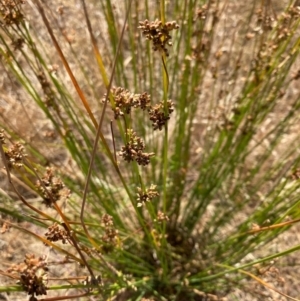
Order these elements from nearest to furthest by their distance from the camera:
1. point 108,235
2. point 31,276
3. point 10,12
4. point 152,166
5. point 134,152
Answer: point 31,276, point 134,152, point 10,12, point 108,235, point 152,166

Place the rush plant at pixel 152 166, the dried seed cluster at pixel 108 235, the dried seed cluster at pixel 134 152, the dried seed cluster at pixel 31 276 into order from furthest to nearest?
the dried seed cluster at pixel 108 235
the rush plant at pixel 152 166
the dried seed cluster at pixel 134 152
the dried seed cluster at pixel 31 276

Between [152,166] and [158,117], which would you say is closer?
[158,117]

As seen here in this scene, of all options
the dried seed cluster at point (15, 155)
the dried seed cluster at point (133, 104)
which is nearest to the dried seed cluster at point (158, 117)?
the dried seed cluster at point (133, 104)

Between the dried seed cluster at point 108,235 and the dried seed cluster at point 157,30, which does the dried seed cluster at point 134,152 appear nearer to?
the dried seed cluster at point 157,30

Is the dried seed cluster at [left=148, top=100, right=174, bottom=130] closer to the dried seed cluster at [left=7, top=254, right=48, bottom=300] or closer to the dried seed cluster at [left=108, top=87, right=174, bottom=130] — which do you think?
the dried seed cluster at [left=108, top=87, right=174, bottom=130]

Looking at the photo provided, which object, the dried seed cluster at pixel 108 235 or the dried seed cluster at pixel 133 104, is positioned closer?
the dried seed cluster at pixel 133 104

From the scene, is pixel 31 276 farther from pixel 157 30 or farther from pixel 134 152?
pixel 157 30

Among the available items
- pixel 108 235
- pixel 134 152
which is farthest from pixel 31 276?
pixel 108 235

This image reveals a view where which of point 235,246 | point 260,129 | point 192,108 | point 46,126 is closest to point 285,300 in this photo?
point 235,246

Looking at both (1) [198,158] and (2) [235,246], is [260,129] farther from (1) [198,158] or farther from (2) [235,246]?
(2) [235,246]
